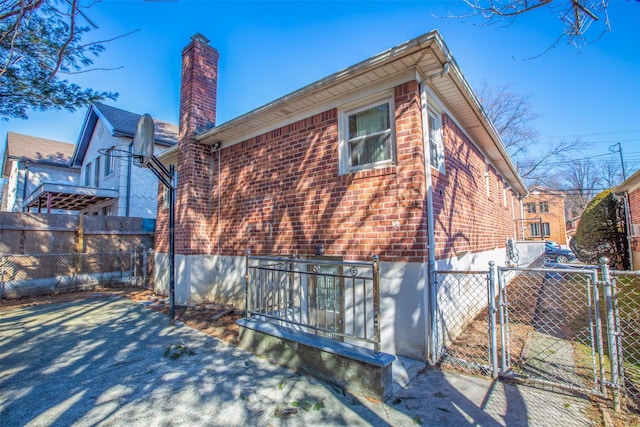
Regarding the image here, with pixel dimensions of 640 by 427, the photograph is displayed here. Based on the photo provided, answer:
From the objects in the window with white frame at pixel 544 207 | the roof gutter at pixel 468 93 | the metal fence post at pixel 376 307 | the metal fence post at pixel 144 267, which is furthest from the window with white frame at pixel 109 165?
the window with white frame at pixel 544 207

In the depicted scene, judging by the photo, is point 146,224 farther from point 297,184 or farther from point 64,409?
point 64,409

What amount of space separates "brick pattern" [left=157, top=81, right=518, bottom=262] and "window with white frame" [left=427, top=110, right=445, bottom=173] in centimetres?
23

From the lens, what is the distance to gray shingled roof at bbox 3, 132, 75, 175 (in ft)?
61.9

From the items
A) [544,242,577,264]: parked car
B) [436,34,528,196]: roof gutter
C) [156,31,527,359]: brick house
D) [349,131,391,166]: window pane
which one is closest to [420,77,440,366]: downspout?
[156,31,527,359]: brick house

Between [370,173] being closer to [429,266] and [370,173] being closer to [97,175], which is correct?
[429,266]

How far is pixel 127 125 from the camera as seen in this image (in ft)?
45.7

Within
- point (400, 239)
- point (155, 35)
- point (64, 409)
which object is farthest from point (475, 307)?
point (155, 35)

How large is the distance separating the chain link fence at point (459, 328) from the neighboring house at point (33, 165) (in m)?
21.3

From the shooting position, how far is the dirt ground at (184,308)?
5262 millimetres

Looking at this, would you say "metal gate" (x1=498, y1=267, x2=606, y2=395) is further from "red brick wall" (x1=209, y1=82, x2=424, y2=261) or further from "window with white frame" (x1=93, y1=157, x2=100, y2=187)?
"window with white frame" (x1=93, y1=157, x2=100, y2=187)

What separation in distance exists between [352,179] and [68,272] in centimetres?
973

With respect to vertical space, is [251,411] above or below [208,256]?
below

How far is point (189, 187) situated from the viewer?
7.20 metres

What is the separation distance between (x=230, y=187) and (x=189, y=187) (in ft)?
3.31
